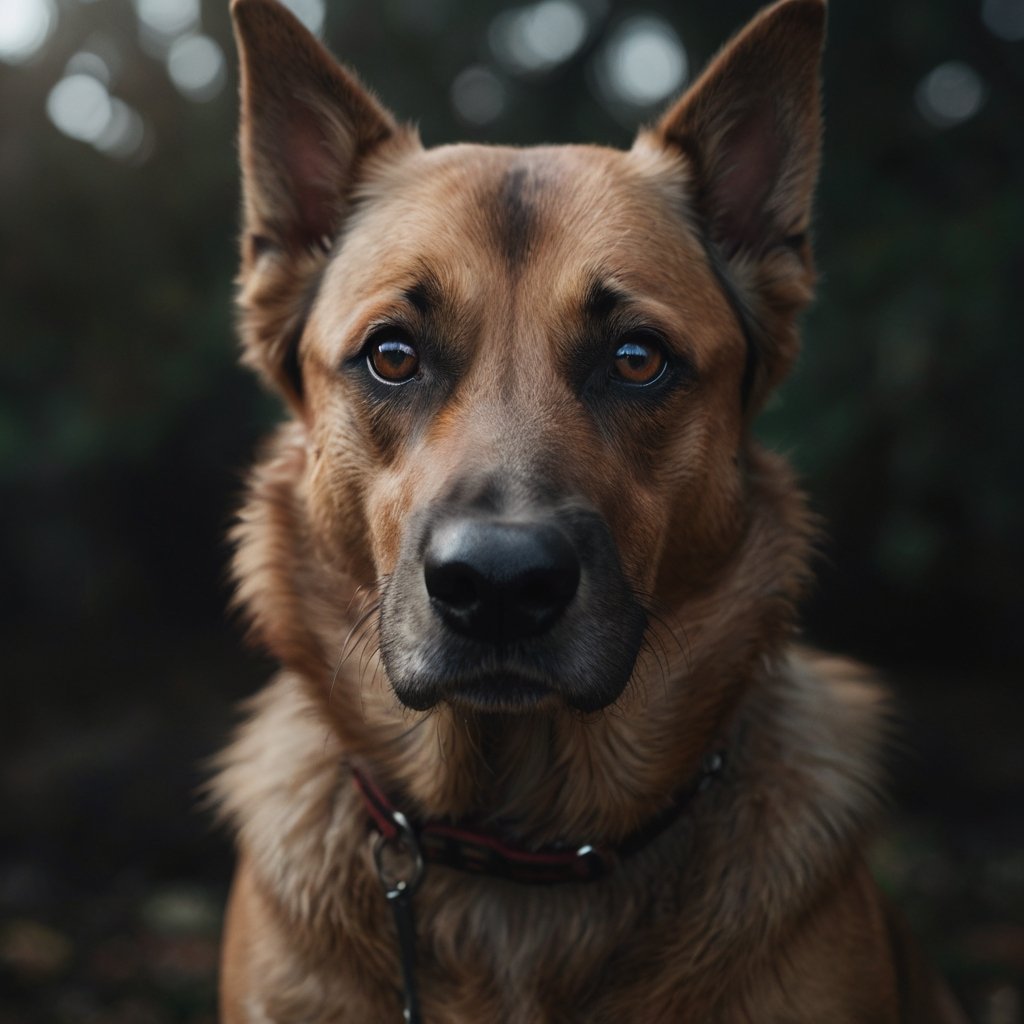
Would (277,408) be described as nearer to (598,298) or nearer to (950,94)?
(598,298)

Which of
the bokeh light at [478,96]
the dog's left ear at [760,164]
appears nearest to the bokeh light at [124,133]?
the bokeh light at [478,96]

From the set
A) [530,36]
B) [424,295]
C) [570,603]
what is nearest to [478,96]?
[530,36]

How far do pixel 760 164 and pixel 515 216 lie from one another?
75cm

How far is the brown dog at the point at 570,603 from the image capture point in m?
2.52

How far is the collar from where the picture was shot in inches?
102

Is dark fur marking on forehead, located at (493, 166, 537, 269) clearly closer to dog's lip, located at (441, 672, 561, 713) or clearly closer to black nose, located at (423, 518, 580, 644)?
black nose, located at (423, 518, 580, 644)

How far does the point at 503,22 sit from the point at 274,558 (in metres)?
3.28

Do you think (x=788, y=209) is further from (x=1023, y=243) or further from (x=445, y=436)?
(x=1023, y=243)

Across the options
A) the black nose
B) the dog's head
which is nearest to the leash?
the dog's head

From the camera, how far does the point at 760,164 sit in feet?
9.82

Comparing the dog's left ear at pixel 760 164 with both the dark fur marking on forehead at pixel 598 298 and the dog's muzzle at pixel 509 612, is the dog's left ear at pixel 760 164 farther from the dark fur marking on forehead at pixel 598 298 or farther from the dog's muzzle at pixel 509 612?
the dog's muzzle at pixel 509 612

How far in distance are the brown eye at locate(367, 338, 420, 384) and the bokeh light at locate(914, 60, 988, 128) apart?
10.7 feet

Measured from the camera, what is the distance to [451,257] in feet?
8.78

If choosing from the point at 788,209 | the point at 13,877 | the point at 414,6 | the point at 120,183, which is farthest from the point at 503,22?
the point at 13,877
